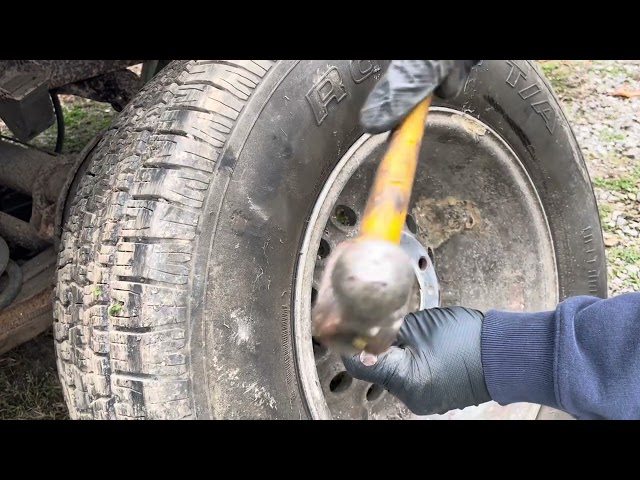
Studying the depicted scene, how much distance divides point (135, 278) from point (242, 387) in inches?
11.3

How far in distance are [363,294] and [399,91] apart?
1.08ft

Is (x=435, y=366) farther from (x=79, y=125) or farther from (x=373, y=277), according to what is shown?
(x=79, y=125)

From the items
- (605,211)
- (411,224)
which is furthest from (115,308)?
(605,211)

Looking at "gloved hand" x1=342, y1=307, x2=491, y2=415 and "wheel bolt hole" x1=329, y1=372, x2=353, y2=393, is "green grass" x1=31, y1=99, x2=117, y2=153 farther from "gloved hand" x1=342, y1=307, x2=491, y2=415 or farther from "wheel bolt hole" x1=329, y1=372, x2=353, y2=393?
"gloved hand" x1=342, y1=307, x2=491, y2=415

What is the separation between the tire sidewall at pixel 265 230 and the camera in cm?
115

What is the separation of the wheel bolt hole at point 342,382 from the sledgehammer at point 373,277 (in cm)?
81

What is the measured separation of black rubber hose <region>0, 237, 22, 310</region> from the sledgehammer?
1.14m

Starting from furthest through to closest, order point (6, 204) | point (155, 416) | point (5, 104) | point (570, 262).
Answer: point (6, 204), point (570, 262), point (5, 104), point (155, 416)

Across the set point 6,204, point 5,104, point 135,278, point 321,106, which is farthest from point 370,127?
point 6,204

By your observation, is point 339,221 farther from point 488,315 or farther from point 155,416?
point 155,416

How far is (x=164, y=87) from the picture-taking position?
1315mm

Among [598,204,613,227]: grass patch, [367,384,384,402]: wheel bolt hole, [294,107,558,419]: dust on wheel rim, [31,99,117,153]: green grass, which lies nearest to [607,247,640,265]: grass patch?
[598,204,613,227]: grass patch

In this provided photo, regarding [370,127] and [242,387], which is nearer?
[370,127]

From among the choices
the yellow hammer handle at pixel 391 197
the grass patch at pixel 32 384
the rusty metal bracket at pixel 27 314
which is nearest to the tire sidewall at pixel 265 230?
the yellow hammer handle at pixel 391 197
